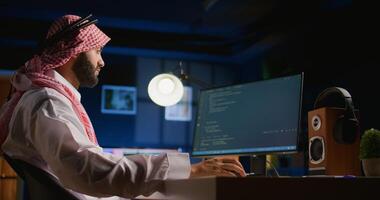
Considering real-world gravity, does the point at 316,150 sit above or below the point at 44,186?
above

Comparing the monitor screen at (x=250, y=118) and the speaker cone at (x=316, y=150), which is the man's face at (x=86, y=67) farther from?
the speaker cone at (x=316, y=150)

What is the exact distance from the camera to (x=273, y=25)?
601 centimetres

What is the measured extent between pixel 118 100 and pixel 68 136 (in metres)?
5.28

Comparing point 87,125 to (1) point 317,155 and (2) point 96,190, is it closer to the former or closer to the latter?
(2) point 96,190

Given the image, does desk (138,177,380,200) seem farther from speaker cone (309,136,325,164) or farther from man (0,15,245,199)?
speaker cone (309,136,325,164)

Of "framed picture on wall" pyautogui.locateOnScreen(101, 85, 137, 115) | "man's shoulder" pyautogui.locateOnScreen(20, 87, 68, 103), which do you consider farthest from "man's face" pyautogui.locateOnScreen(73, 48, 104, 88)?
"framed picture on wall" pyautogui.locateOnScreen(101, 85, 137, 115)

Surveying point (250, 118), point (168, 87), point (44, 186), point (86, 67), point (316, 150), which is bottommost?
point (44, 186)

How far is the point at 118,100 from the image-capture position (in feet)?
22.4

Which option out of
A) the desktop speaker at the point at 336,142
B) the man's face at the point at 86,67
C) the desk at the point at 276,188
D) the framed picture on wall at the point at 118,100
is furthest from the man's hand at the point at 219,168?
the framed picture on wall at the point at 118,100

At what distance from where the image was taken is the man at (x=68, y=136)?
1530 millimetres

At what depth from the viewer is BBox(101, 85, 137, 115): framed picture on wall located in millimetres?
6797

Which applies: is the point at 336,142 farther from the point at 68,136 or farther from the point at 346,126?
the point at 68,136

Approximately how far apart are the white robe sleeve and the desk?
0.25 feet

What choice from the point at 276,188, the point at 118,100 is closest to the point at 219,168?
the point at 276,188
